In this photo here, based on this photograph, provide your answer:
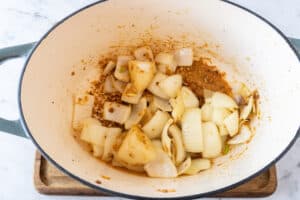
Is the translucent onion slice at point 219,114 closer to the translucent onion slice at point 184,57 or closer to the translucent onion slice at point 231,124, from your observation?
the translucent onion slice at point 231,124

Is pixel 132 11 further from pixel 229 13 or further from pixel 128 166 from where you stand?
pixel 128 166

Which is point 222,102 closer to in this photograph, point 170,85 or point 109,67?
point 170,85

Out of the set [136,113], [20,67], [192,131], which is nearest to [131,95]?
[136,113]

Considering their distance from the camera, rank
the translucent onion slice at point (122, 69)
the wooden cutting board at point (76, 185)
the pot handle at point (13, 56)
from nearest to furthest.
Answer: the pot handle at point (13, 56) < the wooden cutting board at point (76, 185) < the translucent onion slice at point (122, 69)

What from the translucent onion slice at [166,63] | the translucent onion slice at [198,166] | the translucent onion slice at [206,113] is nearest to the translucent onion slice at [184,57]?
the translucent onion slice at [166,63]

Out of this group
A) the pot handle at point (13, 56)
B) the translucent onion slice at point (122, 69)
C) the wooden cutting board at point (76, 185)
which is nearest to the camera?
the pot handle at point (13, 56)

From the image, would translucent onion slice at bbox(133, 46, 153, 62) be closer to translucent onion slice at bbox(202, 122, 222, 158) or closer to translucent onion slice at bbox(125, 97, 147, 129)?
translucent onion slice at bbox(125, 97, 147, 129)
